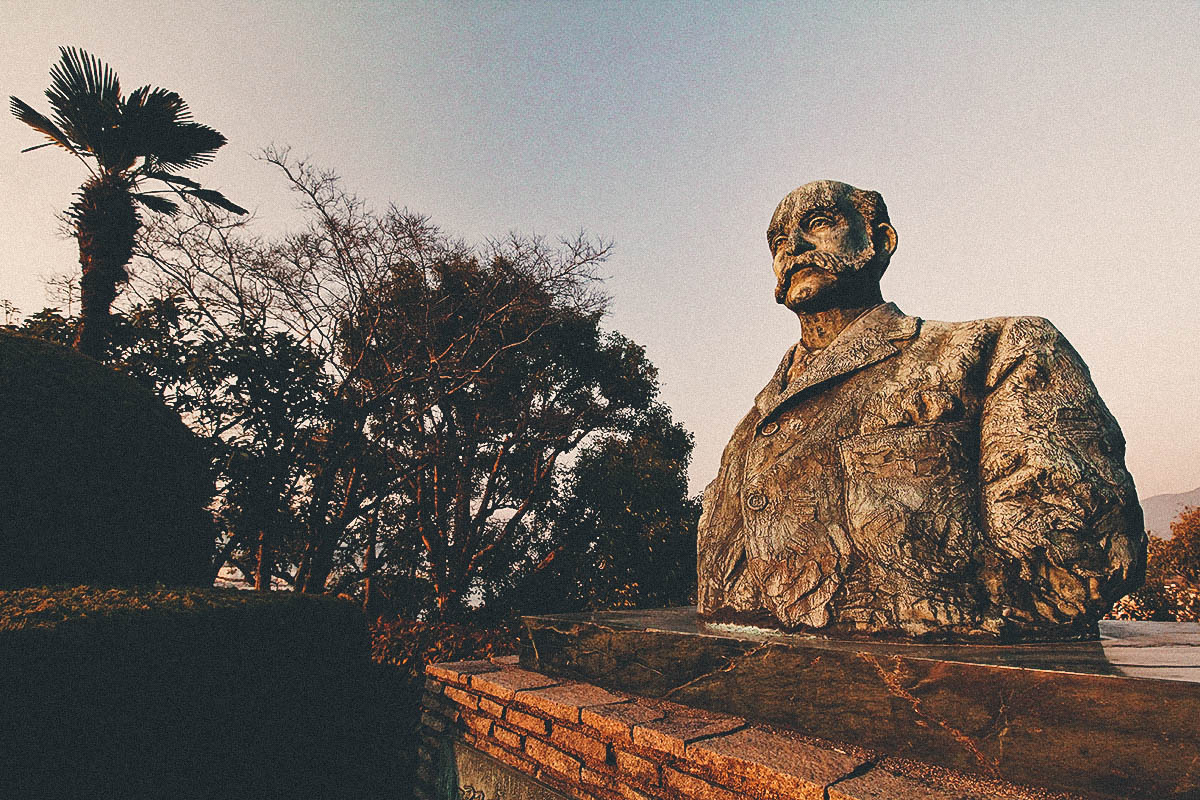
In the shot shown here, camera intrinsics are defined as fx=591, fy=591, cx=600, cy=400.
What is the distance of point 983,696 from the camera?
1.87 meters

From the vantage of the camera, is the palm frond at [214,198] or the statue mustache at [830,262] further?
the palm frond at [214,198]

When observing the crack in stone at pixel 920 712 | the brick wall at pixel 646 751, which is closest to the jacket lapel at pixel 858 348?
the crack in stone at pixel 920 712

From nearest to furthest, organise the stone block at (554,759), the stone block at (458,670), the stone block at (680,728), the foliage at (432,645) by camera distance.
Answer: the stone block at (680,728), the stone block at (554,759), the stone block at (458,670), the foliage at (432,645)

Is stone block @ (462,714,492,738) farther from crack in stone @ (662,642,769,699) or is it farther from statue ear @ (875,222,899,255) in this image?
statue ear @ (875,222,899,255)

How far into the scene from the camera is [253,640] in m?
4.55

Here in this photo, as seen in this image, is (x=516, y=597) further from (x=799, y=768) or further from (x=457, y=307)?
(x=799, y=768)

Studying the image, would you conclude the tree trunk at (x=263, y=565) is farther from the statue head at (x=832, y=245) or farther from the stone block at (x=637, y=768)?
the statue head at (x=832, y=245)

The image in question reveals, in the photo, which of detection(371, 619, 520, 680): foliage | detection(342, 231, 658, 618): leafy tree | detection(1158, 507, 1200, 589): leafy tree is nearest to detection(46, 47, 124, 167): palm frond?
detection(342, 231, 658, 618): leafy tree

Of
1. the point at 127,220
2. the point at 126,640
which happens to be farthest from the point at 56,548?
the point at 127,220

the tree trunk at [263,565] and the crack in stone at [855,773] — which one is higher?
the tree trunk at [263,565]

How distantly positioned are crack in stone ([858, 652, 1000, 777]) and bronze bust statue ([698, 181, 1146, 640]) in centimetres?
37

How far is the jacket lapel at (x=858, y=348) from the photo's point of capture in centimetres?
307

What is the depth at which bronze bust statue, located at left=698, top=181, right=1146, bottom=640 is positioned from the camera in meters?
2.28

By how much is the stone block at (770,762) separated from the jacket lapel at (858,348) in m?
1.67
